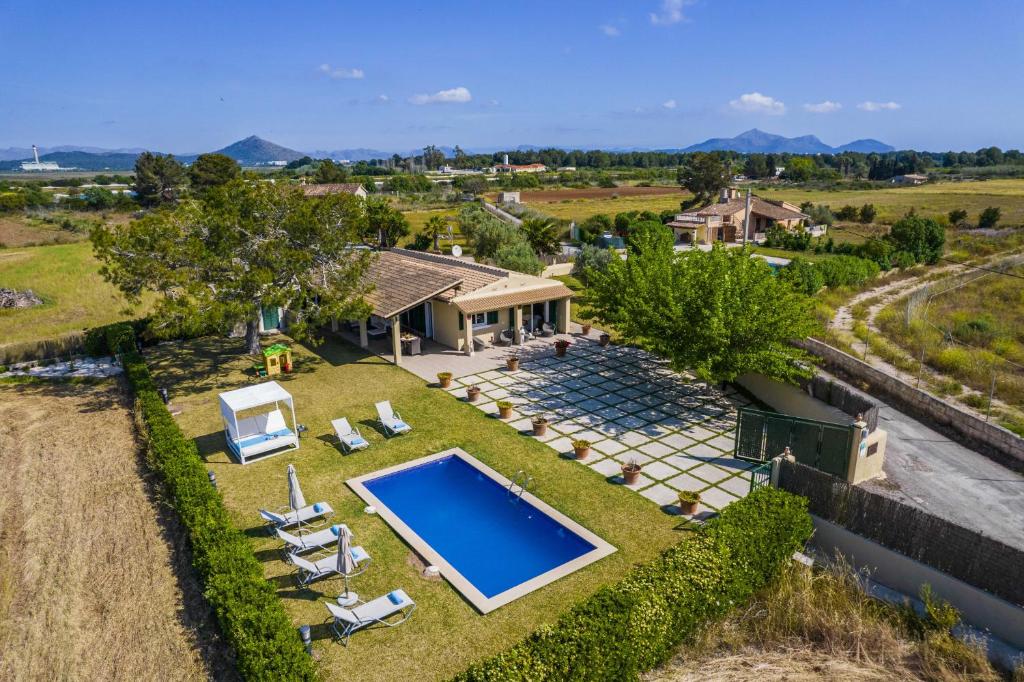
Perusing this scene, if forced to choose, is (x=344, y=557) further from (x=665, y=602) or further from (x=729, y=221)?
(x=729, y=221)

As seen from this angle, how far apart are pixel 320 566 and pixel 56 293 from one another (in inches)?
1290

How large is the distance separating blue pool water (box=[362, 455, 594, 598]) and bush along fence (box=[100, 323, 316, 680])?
12.1 ft

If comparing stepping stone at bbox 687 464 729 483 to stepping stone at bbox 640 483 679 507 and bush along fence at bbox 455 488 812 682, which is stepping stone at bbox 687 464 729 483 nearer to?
stepping stone at bbox 640 483 679 507

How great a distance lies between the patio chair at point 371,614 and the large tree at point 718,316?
1050 centimetres

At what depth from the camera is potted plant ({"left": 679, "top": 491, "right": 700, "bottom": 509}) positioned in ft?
44.5

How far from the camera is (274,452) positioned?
56.2 feet

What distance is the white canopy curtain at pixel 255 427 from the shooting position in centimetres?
1667

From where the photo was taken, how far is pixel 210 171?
287 feet

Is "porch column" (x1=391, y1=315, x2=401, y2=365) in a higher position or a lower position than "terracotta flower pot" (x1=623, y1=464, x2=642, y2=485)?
higher

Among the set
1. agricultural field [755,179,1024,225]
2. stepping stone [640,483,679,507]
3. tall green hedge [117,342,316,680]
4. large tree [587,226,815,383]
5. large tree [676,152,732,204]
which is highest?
large tree [676,152,732,204]

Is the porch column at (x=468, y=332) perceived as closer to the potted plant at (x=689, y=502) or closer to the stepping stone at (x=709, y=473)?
the stepping stone at (x=709, y=473)

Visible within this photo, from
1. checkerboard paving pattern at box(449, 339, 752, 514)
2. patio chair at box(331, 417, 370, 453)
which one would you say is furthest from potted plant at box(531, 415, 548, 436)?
patio chair at box(331, 417, 370, 453)

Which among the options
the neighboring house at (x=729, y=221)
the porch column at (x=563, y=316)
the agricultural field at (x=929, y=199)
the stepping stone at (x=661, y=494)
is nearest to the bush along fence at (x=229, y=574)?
the stepping stone at (x=661, y=494)

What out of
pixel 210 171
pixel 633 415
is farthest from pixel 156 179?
pixel 633 415
